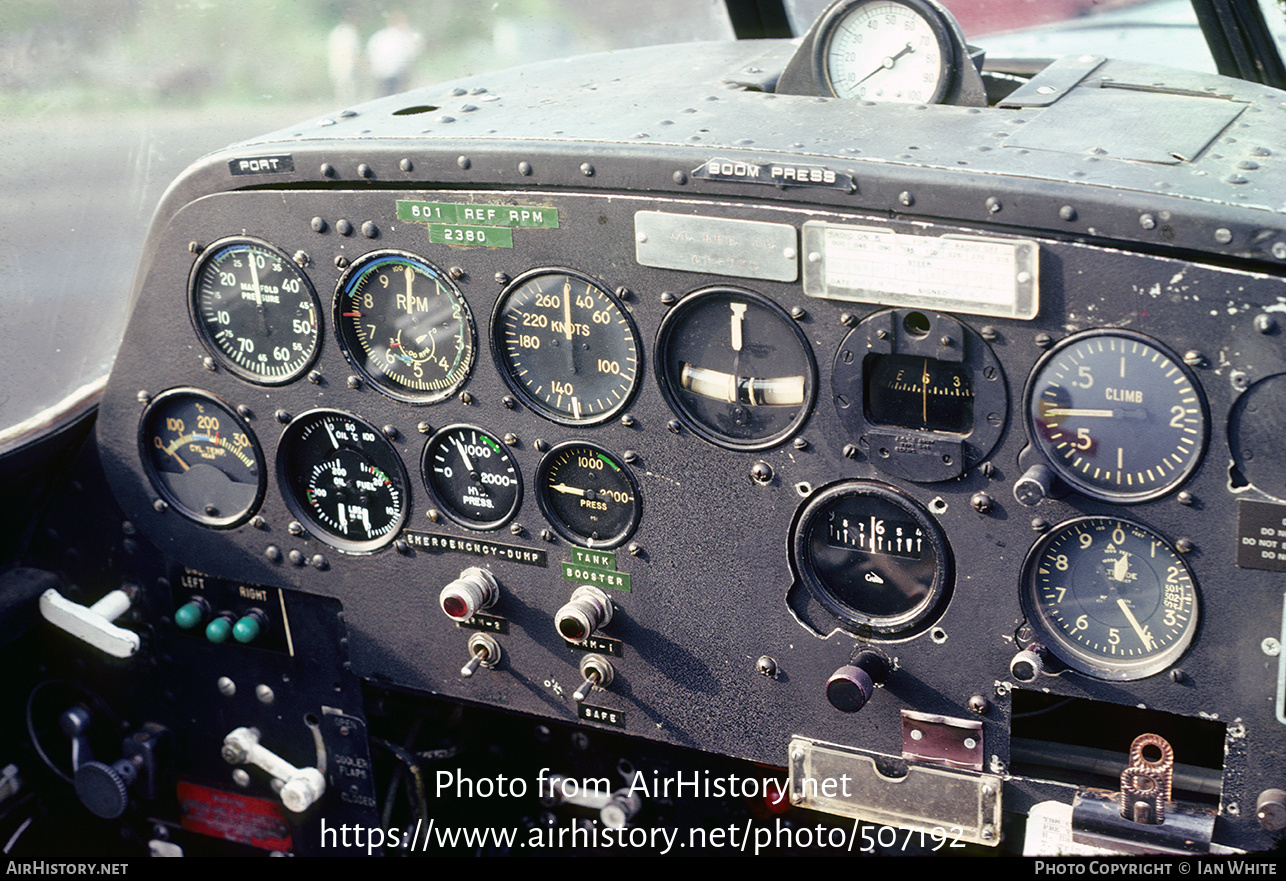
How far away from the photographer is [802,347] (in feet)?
8.22

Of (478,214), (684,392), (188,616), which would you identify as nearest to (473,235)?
(478,214)

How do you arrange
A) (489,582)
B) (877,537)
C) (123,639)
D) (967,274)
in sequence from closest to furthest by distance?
(967,274) < (877,537) < (489,582) < (123,639)

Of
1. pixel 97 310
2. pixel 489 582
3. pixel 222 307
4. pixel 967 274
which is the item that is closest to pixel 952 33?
pixel 967 274

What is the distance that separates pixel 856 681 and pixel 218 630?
1.68m

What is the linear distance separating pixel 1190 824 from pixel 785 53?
6.85 feet

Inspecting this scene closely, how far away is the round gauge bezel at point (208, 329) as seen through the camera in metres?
2.90

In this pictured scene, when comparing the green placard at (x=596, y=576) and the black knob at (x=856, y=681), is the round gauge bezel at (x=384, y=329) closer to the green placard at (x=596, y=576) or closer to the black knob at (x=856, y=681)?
the green placard at (x=596, y=576)

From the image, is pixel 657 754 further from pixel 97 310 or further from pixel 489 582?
pixel 97 310

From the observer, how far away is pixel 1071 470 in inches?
93.7

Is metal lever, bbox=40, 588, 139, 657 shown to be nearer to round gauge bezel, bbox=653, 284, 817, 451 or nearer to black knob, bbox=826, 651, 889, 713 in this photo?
round gauge bezel, bbox=653, 284, 817, 451

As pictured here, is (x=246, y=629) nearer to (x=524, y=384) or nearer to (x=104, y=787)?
(x=104, y=787)

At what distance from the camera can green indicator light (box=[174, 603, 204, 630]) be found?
3.30 metres

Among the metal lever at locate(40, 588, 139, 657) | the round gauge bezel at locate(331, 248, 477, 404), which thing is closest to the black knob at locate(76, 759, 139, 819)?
the metal lever at locate(40, 588, 139, 657)

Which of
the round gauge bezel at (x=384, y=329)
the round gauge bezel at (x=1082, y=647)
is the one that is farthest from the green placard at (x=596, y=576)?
the round gauge bezel at (x=1082, y=647)
